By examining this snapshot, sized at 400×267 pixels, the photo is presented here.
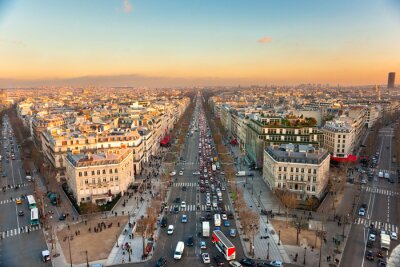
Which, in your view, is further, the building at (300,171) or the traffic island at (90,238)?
the building at (300,171)

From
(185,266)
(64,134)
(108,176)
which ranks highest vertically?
Answer: (64,134)

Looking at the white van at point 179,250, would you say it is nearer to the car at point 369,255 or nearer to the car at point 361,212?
the car at point 369,255

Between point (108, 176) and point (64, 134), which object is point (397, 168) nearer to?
point (108, 176)

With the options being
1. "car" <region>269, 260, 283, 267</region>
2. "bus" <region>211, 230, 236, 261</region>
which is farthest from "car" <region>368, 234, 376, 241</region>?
"bus" <region>211, 230, 236, 261</region>

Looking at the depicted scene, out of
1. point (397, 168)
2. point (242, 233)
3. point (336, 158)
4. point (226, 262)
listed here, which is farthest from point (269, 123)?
point (226, 262)

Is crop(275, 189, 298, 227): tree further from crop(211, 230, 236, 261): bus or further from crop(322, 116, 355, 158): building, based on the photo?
crop(322, 116, 355, 158): building

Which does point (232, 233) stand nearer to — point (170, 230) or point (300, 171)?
Answer: point (170, 230)

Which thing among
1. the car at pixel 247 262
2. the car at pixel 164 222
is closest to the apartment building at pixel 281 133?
the car at pixel 164 222

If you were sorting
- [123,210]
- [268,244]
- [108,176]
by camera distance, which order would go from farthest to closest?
[108,176] < [123,210] < [268,244]
